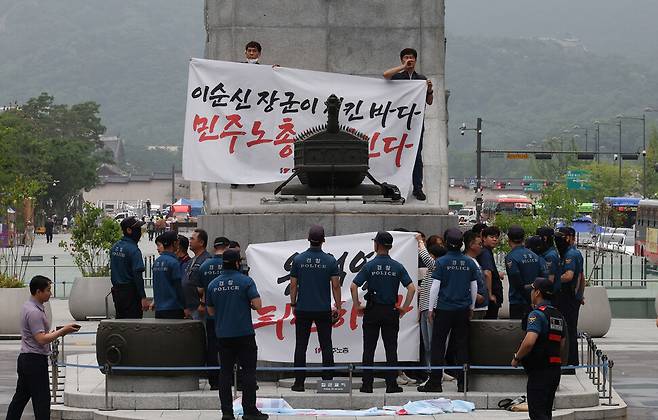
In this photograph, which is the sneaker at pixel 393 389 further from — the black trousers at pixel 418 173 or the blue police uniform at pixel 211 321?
the black trousers at pixel 418 173

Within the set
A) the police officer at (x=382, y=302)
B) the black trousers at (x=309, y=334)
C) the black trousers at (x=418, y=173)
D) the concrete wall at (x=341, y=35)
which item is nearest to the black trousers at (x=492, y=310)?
the police officer at (x=382, y=302)

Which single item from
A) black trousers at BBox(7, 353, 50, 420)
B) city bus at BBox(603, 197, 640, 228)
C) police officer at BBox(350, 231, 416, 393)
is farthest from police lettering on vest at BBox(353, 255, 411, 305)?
city bus at BBox(603, 197, 640, 228)

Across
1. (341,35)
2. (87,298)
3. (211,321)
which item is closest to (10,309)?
(87,298)

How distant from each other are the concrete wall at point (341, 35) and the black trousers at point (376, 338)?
5.68 m

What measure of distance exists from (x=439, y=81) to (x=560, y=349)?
31.0 feet

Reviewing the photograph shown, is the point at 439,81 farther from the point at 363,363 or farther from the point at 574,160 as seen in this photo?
the point at 574,160

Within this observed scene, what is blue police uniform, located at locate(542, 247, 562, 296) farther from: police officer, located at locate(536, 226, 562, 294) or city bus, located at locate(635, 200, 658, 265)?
city bus, located at locate(635, 200, 658, 265)

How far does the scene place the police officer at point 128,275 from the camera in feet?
68.3

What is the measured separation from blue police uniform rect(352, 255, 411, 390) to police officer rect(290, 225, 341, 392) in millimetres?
353

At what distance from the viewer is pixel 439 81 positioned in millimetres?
25016

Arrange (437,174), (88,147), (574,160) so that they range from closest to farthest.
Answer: (437,174)
(88,147)
(574,160)

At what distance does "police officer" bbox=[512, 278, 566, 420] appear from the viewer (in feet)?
52.8

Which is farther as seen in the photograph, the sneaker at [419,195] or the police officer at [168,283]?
the sneaker at [419,195]

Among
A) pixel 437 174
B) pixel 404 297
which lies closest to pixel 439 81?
pixel 437 174
